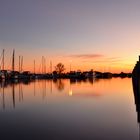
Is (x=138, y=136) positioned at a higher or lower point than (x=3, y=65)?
lower

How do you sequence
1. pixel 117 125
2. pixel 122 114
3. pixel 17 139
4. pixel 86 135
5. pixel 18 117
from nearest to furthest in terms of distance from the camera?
pixel 17 139 → pixel 86 135 → pixel 117 125 → pixel 18 117 → pixel 122 114

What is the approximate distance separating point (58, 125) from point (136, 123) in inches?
186

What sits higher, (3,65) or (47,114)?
(3,65)

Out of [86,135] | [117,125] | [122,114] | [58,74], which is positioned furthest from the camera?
[58,74]

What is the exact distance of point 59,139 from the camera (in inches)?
512

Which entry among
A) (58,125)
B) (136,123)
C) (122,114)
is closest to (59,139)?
(58,125)

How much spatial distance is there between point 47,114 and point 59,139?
27.9ft

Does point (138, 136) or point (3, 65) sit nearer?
point (138, 136)

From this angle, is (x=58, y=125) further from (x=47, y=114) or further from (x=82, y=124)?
(x=47, y=114)

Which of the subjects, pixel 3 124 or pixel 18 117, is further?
pixel 18 117

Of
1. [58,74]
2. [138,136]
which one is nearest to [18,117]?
[138,136]

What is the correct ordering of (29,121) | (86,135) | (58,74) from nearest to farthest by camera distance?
(86,135)
(29,121)
(58,74)

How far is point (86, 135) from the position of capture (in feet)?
45.6

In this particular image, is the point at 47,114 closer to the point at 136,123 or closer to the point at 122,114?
the point at 122,114
